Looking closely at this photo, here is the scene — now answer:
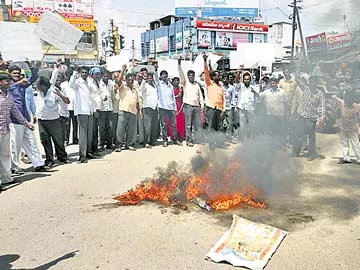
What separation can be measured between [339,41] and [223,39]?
1585 inches

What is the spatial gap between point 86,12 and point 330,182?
39517 mm

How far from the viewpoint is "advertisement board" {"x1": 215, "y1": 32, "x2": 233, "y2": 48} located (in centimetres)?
4528

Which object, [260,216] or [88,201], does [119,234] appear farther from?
[260,216]

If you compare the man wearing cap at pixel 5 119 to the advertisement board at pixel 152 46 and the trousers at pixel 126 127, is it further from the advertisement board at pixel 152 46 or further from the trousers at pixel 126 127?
the advertisement board at pixel 152 46

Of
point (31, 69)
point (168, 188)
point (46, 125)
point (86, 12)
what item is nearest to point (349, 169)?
point (168, 188)

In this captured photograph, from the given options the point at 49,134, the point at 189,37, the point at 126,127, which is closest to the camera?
the point at 49,134

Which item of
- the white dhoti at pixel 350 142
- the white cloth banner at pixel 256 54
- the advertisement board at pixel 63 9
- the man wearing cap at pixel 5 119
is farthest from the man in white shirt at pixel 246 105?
the advertisement board at pixel 63 9

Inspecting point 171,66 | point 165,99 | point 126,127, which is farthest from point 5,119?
point 171,66

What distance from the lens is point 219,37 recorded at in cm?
4528

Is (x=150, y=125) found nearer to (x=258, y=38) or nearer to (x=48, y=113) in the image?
(x=48, y=113)

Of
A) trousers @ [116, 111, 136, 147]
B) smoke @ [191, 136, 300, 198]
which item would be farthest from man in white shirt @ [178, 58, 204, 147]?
smoke @ [191, 136, 300, 198]

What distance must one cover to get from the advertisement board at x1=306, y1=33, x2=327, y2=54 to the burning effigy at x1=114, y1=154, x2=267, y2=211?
2.98 m

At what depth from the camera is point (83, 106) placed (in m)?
7.66

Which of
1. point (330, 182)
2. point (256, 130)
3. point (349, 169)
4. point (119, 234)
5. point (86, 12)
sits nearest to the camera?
point (119, 234)
